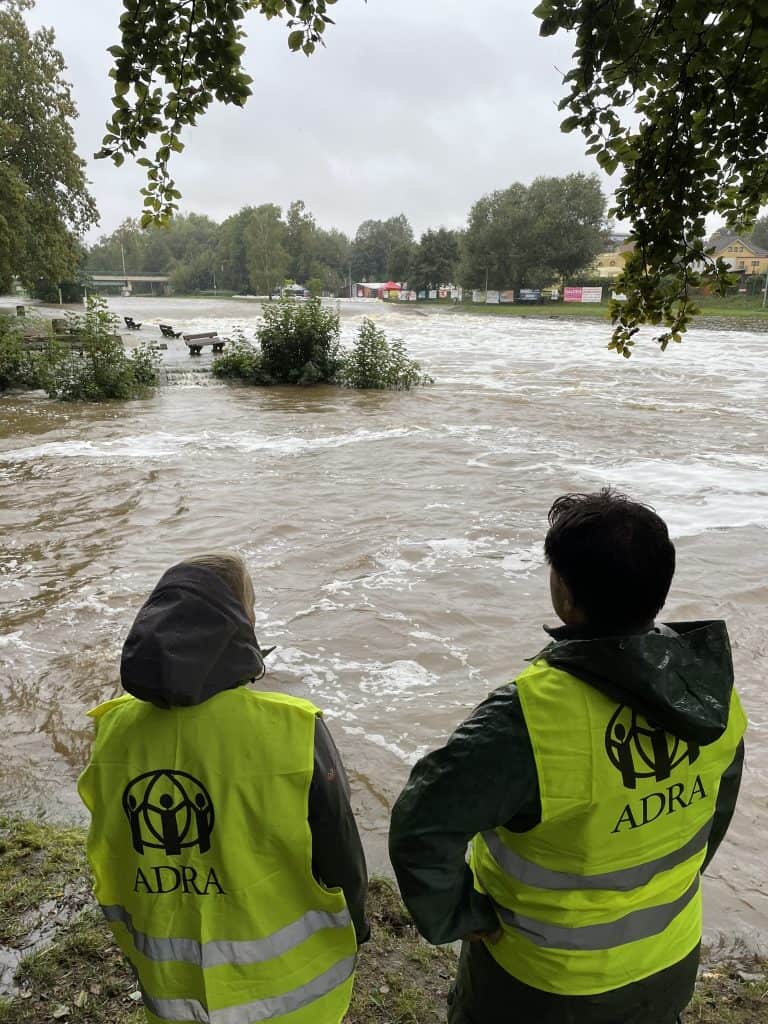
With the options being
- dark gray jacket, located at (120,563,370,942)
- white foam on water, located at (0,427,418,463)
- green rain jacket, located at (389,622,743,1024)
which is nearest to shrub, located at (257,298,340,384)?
white foam on water, located at (0,427,418,463)

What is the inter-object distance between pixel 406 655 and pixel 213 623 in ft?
15.9

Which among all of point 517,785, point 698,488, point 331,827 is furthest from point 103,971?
point 698,488

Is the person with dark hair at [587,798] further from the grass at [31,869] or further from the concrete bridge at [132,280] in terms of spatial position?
the concrete bridge at [132,280]

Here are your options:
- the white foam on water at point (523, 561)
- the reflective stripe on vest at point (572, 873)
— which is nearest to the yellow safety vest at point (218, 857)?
the reflective stripe on vest at point (572, 873)

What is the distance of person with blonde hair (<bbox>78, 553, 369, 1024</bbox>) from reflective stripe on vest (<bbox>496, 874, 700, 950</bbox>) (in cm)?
47

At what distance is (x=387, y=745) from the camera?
511 cm

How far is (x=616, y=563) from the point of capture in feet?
5.07

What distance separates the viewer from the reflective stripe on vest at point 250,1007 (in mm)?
1787

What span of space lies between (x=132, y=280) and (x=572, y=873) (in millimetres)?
177881

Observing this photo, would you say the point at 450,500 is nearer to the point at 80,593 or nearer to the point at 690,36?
the point at 80,593

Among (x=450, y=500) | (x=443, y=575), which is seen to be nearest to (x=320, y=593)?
(x=443, y=575)

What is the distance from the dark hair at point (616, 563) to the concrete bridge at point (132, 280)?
5999 inches

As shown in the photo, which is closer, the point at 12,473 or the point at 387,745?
the point at 387,745

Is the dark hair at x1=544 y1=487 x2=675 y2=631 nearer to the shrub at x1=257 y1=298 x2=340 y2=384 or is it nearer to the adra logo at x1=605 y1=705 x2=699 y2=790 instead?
the adra logo at x1=605 y1=705 x2=699 y2=790
